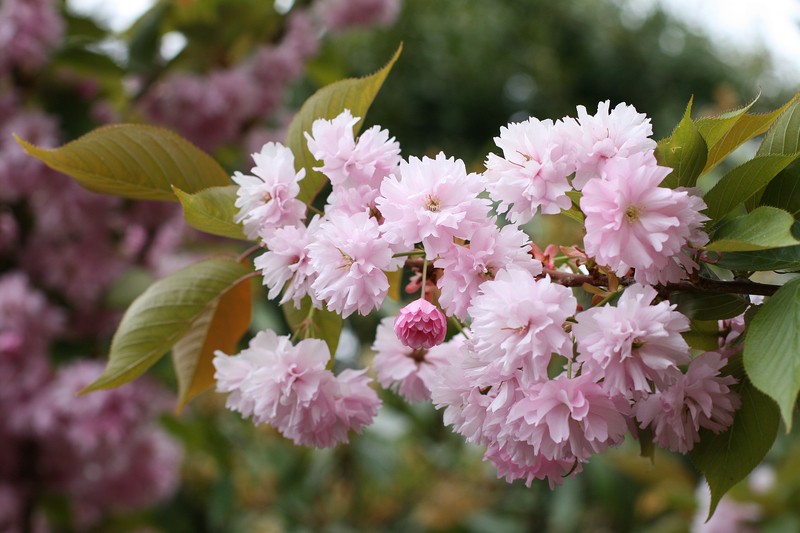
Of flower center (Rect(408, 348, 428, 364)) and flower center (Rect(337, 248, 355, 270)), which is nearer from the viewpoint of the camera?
flower center (Rect(337, 248, 355, 270))

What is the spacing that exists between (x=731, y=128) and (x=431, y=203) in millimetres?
160

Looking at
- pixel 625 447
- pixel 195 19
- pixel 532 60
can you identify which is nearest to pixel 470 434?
pixel 195 19

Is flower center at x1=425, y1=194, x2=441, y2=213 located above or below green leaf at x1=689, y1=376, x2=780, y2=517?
above

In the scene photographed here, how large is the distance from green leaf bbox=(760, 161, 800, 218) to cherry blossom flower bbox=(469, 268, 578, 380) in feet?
0.44

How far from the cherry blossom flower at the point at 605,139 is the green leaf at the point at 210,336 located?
23cm

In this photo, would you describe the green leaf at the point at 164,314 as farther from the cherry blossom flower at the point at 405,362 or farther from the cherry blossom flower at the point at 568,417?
the cherry blossom flower at the point at 568,417

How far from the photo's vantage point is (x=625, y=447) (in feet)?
6.79

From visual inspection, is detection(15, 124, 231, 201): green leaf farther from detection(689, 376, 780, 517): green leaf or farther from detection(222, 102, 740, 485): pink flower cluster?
detection(689, 376, 780, 517): green leaf

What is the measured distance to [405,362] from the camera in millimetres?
465

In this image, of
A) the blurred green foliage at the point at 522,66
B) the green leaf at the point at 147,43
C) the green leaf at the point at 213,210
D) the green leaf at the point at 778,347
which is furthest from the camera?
the blurred green foliage at the point at 522,66

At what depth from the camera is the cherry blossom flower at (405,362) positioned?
461 mm

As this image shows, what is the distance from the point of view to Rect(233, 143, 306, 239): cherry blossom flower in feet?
1.35

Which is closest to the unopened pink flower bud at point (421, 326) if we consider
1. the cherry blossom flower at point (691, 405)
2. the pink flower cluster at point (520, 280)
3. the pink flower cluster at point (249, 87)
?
the pink flower cluster at point (520, 280)

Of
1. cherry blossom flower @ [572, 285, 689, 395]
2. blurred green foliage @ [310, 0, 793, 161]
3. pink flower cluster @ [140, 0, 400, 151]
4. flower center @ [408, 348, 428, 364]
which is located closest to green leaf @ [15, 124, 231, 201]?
flower center @ [408, 348, 428, 364]
